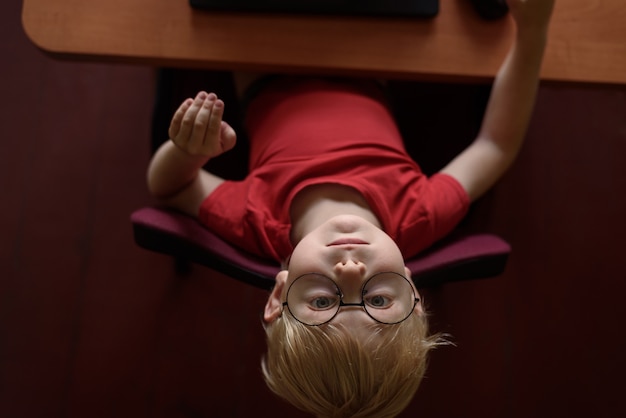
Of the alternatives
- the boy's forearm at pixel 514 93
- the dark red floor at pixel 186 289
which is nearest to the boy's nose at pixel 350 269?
the boy's forearm at pixel 514 93

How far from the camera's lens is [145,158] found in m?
1.68

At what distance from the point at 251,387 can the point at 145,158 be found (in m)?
0.68

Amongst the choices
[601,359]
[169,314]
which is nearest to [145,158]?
[169,314]

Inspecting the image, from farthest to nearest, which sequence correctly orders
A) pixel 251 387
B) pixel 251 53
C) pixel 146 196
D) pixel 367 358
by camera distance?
pixel 146 196 < pixel 251 387 < pixel 251 53 < pixel 367 358

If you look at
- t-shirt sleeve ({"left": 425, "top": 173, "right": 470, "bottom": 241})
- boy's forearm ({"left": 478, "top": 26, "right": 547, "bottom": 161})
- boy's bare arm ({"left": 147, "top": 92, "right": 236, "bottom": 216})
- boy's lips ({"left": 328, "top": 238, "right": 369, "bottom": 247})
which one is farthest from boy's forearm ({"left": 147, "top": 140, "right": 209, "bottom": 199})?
boy's forearm ({"left": 478, "top": 26, "right": 547, "bottom": 161})

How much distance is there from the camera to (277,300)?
0.96 m

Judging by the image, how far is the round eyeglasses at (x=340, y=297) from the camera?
35.2 inches

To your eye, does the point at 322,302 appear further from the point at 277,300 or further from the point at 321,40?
the point at 321,40

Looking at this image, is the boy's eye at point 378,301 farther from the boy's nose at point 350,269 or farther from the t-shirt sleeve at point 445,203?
the t-shirt sleeve at point 445,203

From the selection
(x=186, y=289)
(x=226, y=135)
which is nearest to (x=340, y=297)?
(x=226, y=135)

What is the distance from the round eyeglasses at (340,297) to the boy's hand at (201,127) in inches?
10.0

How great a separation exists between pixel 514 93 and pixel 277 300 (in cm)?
53

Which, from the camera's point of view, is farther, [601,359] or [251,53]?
[601,359]

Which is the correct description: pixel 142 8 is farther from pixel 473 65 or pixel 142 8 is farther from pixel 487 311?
pixel 487 311
